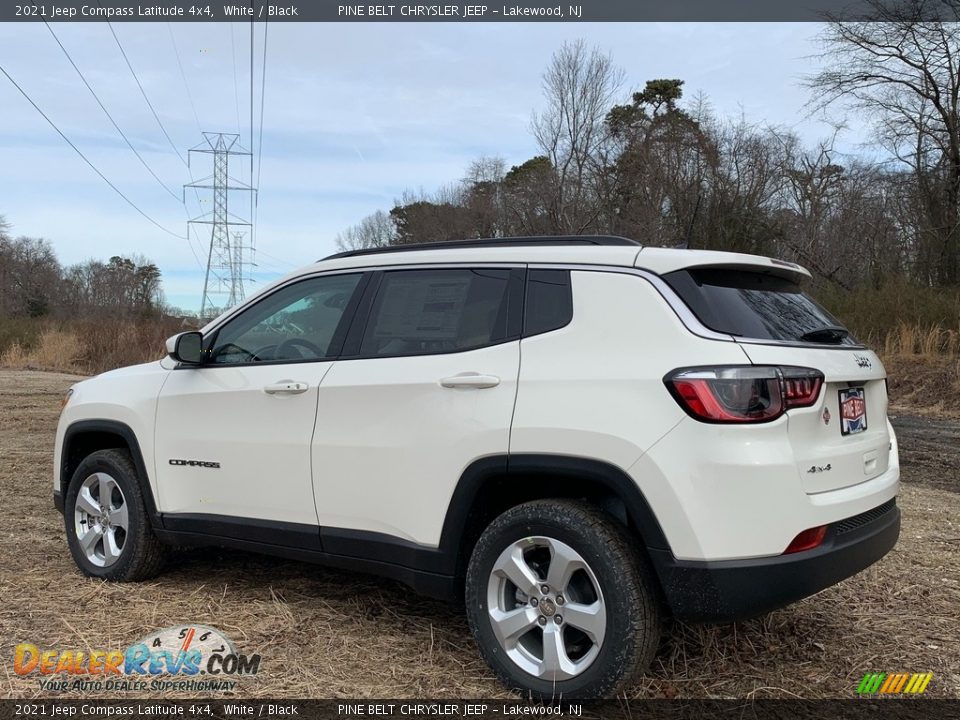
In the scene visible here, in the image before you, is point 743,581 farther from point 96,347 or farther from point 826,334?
point 96,347

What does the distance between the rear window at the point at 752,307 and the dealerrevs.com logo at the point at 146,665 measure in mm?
2388

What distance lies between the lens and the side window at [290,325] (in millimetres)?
3791

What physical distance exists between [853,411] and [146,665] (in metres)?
3.16

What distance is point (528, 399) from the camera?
9.71 feet

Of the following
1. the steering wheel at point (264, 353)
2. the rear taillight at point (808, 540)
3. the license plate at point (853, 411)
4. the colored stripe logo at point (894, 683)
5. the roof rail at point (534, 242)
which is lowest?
the colored stripe logo at point (894, 683)

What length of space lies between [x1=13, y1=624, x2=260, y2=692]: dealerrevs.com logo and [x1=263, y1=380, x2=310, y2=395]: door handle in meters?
1.18

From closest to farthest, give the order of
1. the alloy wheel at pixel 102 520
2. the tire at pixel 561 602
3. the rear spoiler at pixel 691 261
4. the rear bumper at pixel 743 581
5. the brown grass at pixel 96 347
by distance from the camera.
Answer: the rear bumper at pixel 743 581 → the tire at pixel 561 602 → the rear spoiler at pixel 691 261 → the alloy wheel at pixel 102 520 → the brown grass at pixel 96 347

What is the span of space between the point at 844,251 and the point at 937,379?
1207 centimetres

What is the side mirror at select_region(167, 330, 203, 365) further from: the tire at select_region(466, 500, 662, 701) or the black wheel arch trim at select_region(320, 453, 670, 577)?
the tire at select_region(466, 500, 662, 701)

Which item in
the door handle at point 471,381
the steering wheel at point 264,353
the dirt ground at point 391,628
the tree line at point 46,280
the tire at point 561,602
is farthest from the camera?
the tree line at point 46,280

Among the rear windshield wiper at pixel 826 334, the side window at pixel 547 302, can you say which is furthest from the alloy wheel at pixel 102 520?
the rear windshield wiper at pixel 826 334

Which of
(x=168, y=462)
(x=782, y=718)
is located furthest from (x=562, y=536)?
(x=168, y=462)

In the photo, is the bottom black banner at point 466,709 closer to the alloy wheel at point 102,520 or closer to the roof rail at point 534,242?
the alloy wheel at point 102,520

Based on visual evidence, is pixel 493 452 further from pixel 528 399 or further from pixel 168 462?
pixel 168 462
